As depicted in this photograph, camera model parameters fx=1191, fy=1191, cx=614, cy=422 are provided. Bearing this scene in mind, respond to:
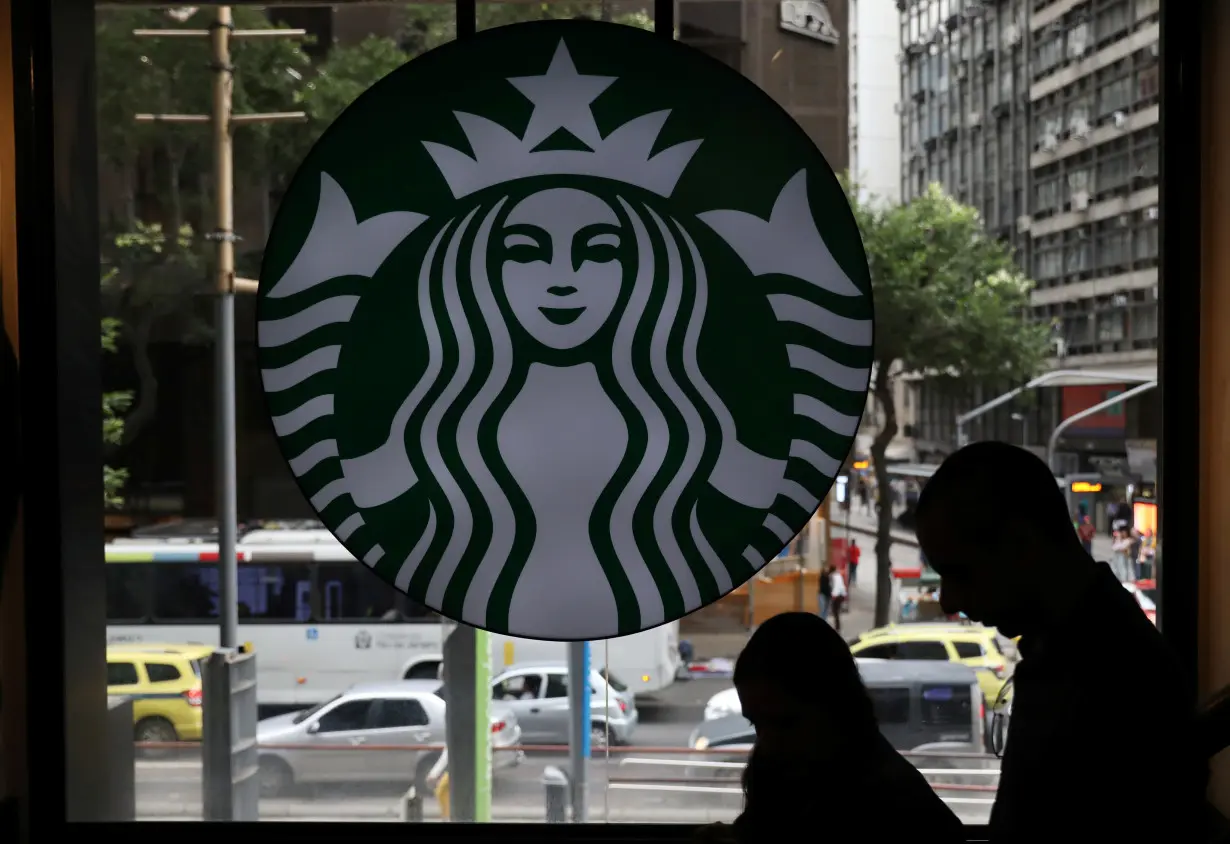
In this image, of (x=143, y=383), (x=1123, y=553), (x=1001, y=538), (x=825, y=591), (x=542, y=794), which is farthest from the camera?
(x=143, y=383)

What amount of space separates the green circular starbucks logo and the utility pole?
5.20 ft

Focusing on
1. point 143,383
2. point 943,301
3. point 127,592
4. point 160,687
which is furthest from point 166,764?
point 943,301

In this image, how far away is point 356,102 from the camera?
213cm

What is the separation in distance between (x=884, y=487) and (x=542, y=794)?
1204 mm

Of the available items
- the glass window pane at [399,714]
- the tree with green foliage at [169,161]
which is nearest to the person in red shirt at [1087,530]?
the tree with green foliage at [169,161]

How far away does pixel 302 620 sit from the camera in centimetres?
674

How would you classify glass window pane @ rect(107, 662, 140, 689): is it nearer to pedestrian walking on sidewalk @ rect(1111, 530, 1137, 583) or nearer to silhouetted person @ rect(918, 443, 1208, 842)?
silhouetted person @ rect(918, 443, 1208, 842)

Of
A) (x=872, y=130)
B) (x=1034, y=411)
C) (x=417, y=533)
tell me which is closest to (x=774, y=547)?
(x=417, y=533)

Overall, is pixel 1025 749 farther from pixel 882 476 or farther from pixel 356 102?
pixel 882 476

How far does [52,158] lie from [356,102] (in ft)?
2.44

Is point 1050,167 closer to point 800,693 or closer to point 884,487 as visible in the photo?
point 884,487

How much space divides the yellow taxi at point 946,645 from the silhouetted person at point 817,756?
1.78 meters

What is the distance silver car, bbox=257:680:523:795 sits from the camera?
373cm

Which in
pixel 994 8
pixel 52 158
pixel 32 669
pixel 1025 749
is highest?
pixel 994 8
